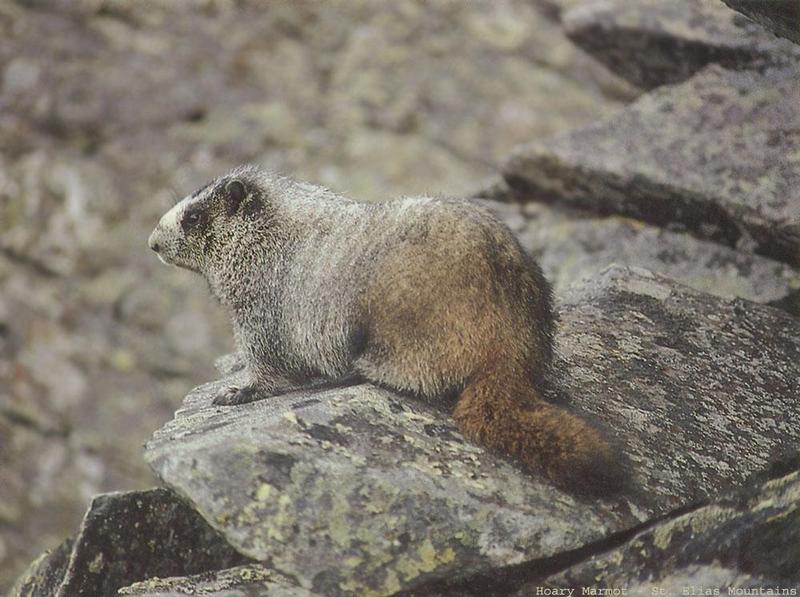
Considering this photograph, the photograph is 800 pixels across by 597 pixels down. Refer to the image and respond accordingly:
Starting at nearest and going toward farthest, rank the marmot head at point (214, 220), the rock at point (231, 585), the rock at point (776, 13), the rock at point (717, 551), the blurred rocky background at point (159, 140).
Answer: the rock at point (717, 551) → the rock at point (231, 585) → the rock at point (776, 13) → the marmot head at point (214, 220) → the blurred rocky background at point (159, 140)

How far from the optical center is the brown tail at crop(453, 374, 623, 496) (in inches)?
184

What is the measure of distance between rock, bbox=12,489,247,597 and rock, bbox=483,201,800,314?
305cm

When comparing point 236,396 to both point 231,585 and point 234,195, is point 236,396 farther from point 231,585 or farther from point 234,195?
point 231,585

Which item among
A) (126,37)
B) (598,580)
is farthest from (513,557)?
(126,37)

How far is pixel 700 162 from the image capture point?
8.09 m

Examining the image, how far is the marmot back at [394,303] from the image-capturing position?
4973mm

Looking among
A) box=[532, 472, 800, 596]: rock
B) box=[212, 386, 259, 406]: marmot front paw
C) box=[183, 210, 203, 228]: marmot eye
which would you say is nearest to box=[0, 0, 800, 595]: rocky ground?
box=[532, 472, 800, 596]: rock

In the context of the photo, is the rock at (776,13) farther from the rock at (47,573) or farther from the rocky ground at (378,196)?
the rock at (47,573)

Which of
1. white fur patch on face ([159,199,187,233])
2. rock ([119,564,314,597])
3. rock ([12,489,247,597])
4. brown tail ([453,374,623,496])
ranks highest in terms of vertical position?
white fur patch on face ([159,199,187,233])

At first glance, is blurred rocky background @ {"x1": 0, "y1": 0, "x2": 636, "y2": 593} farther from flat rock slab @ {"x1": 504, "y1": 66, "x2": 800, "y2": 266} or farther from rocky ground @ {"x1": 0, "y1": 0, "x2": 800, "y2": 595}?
flat rock slab @ {"x1": 504, "y1": 66, "x2": 800, "y2": 266}

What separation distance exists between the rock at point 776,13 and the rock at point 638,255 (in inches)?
87.4

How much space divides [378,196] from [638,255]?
6.08m

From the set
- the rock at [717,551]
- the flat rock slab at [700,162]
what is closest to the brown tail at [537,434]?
the rock at [717,551]

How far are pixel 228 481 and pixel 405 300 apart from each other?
4.43ft
